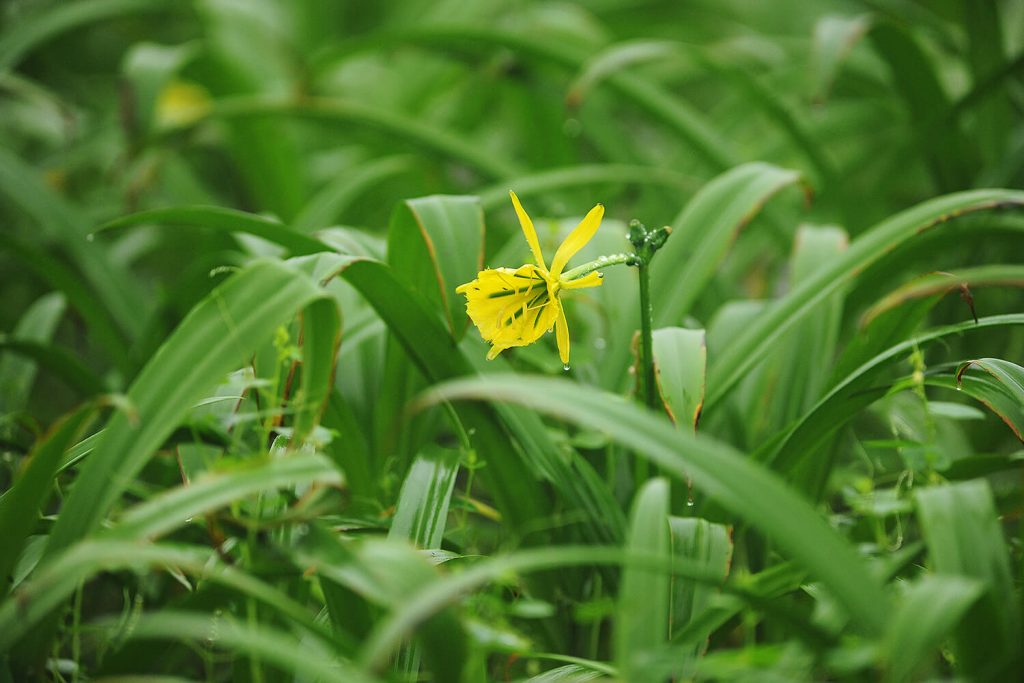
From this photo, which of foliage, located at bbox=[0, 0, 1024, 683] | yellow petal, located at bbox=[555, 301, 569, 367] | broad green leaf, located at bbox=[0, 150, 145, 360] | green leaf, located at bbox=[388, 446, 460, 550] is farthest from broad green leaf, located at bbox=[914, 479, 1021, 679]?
broad green leaf, located at bbox=[0, 150, 145, 360]

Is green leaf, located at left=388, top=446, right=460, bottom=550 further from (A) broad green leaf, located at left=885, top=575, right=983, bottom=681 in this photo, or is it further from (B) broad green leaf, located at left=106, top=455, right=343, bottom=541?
(A) broad green leaf, located at left=885, top=575, right=983, bottom=681

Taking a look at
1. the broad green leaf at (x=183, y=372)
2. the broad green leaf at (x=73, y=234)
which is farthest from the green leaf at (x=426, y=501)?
the broad green leaf at (x=73, y=234)

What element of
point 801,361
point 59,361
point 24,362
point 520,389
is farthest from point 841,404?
point 24,362

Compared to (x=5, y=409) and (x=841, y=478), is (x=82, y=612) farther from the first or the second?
(x=841, y=478)

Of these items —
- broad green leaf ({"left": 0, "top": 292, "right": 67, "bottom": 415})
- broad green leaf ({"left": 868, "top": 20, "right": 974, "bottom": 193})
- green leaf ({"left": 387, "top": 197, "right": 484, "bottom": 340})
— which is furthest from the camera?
broad green leaf ({"left": 868, "top": 20, "right": 974, "bottom": 193})

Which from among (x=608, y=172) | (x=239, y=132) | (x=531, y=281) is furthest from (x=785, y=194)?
(x=239, y=132)

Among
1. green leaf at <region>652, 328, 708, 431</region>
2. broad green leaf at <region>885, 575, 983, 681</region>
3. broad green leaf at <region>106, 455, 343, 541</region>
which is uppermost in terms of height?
green leaf at <region>652, 328, 708, 431</region>
